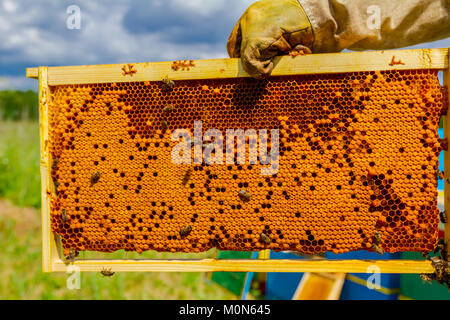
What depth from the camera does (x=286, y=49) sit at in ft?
7.79

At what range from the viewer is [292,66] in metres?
2.30

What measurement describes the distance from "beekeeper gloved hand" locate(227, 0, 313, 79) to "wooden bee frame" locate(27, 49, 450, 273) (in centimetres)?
10

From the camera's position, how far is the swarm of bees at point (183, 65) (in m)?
2.38

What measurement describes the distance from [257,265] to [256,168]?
0.71 m

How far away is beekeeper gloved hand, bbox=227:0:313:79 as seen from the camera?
2236 millimetres

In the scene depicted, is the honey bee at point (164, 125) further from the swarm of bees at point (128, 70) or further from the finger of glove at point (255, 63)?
the finger of glove at point (255, 63)

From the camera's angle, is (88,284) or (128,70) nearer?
(128,70)

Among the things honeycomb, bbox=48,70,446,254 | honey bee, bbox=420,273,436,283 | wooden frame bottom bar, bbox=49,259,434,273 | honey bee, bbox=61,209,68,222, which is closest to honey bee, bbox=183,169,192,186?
honeycomb, bbox=48,70,446,254

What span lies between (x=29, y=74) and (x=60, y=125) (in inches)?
18.5

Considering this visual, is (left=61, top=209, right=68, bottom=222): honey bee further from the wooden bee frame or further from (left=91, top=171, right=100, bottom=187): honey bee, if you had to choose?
(left=91, top=171, right=100, bottom=187): honey bee

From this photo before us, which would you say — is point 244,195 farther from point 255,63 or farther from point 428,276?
point 428,276

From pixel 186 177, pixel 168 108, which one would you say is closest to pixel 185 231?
pixel 186 177

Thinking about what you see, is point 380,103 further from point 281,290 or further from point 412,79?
point 281,290

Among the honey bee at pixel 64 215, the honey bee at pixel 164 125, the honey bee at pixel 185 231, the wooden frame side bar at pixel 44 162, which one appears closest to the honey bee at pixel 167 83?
the honey bee at pixel 164 125
